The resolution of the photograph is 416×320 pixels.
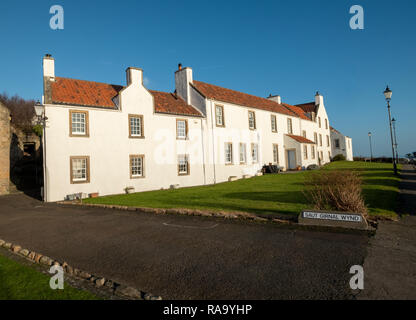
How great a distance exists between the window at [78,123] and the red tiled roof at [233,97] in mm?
12023

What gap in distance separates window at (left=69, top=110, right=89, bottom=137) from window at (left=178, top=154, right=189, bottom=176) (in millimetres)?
8609

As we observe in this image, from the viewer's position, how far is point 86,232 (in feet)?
27.9

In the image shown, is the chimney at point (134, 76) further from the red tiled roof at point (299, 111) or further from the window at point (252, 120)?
the red tiled roof at point (299, 111)

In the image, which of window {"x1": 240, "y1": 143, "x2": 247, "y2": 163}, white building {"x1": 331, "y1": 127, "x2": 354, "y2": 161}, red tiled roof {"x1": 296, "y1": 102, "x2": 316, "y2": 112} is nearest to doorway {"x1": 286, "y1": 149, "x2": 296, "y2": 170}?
window {"x1": 240, "y1": 143, "x2": 247, "y2": 163}

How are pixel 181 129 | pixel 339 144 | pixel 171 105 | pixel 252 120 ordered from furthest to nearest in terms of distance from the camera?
1. pixel 339 144
2. pixel 252 120
3. pixel 171 105
4. pixel 181 129

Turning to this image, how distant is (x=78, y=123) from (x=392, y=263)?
20.0 meters

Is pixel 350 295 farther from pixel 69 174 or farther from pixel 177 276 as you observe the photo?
pixel 69 174

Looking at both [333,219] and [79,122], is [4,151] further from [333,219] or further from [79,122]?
[333,219]

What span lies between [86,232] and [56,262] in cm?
294

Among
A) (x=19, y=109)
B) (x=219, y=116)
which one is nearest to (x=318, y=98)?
(x=219, y=116)

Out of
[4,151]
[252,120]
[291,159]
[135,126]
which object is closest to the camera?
[135,126]

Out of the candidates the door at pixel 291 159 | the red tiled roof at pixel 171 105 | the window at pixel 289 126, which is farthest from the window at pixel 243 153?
the window at pixel 289 126

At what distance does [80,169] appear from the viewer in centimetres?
1892
